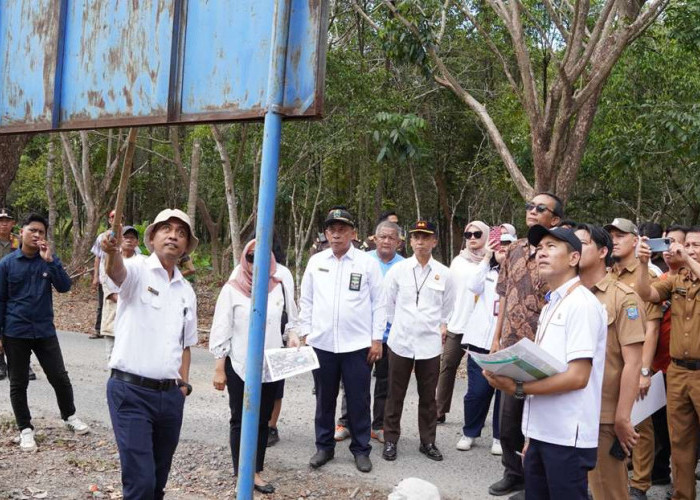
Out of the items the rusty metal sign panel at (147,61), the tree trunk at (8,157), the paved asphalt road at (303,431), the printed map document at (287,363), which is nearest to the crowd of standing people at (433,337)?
the paved asphalt road at (303,431)

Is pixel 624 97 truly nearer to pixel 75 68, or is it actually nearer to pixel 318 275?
pixel 318 275

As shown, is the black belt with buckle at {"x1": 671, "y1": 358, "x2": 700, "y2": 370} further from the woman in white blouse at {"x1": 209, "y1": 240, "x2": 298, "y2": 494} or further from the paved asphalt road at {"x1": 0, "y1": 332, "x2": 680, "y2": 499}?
the woman in white blouse at {"x1": 209, "y1": 240, "x2": 298, "y2": 494}

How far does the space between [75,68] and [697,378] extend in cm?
421

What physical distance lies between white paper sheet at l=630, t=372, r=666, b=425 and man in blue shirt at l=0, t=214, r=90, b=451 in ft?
15.2

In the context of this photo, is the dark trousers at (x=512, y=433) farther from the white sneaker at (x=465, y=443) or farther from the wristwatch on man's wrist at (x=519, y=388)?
the wristwatch on man's wrist at (x=519, y=388)

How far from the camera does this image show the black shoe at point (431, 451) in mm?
5695

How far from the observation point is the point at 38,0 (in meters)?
3.70

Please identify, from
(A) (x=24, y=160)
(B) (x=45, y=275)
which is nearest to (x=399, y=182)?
(A) (x=24, y=160)

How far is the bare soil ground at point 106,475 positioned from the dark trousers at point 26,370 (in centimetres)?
29

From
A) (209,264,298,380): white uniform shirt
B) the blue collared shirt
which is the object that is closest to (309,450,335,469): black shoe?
(209,264,298,380): white uniform shirt

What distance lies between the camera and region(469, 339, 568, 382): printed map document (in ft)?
9.82

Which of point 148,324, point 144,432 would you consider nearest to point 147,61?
point 148,324

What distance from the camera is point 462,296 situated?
6.37 m

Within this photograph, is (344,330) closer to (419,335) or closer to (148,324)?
(419,335)
